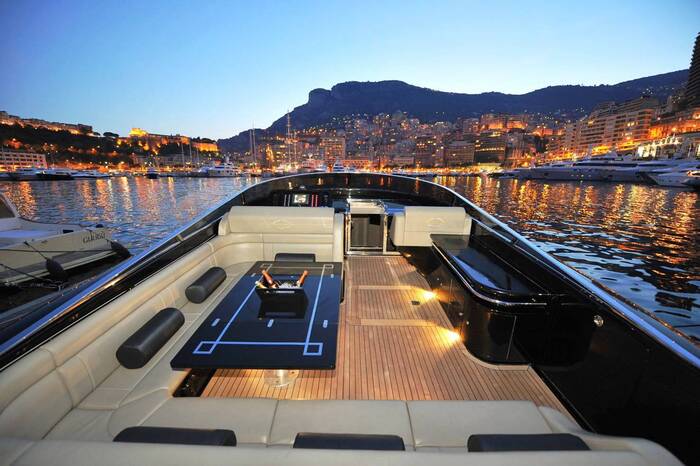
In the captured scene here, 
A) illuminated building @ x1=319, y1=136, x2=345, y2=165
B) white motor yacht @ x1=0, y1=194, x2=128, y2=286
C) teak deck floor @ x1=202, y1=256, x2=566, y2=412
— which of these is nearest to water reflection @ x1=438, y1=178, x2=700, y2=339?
teak deck floor @ x1=202, y1=256, x2=566, y2=412

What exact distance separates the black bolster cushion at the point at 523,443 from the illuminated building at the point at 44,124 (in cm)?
9630

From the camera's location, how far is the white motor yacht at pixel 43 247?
5020 mm

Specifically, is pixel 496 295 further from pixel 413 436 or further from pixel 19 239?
pixel 19 239

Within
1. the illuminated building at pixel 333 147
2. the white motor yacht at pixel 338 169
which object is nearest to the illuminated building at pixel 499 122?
the illuminated building at pixel 333 147

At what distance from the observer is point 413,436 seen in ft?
4.26

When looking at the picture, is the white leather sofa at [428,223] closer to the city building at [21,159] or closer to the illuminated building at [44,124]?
the city building at [21,159]

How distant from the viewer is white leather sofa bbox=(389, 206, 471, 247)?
3951mm

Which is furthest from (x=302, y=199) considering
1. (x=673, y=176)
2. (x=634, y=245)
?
(x=673, y=176)

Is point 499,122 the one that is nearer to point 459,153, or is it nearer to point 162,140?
point 459,153

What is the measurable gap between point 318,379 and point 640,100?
10701cm

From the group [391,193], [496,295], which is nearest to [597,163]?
[391,193]

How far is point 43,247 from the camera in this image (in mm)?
5402

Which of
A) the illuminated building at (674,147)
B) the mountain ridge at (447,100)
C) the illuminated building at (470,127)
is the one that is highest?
the mountain ridge at (447,100)

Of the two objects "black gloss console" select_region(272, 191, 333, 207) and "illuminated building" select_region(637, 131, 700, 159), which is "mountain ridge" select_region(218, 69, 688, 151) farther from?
"black gloss console" select_region(272, 191, 333, 207)
